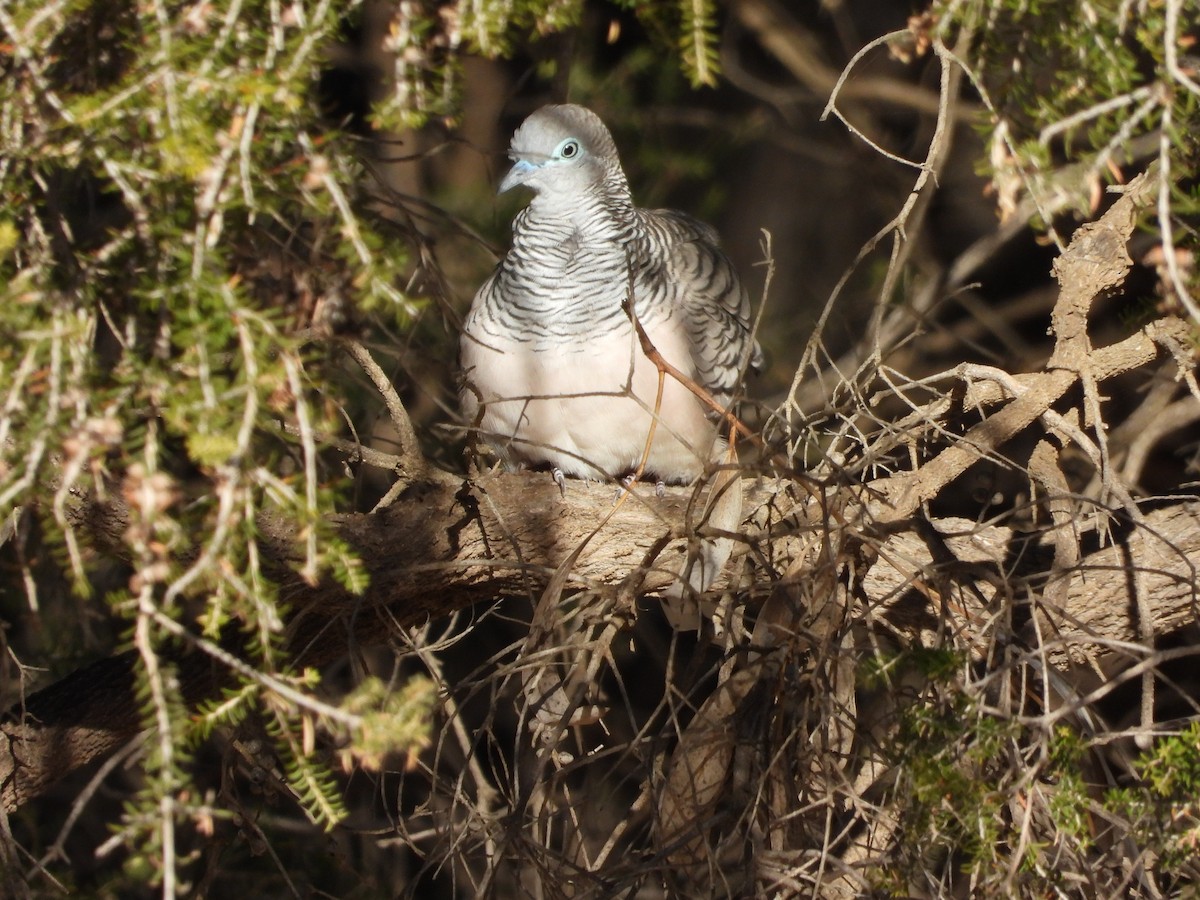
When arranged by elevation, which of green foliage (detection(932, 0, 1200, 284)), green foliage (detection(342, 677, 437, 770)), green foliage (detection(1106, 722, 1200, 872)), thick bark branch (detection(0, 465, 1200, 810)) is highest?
green foliage (detection(932, 0, 1200, 284))

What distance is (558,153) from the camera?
9.04 ft

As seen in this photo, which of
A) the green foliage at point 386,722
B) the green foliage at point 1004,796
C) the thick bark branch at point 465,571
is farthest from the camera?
the thick bark branch at point 465,571

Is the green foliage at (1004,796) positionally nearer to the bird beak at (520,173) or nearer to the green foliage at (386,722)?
the green foliage at (386,722)

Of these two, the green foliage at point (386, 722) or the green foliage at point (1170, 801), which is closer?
the green foliage at point (386, 722)

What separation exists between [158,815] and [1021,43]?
1139 mm

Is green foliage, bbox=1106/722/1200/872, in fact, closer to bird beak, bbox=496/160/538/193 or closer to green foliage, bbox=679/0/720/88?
green foliage, bbox=679/0/720/88

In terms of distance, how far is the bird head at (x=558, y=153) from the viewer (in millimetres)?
2729

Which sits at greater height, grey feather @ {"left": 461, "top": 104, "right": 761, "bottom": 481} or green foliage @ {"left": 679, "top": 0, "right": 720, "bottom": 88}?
green foliage @ {"left": 679, "top": 0, "right": 720, "bottom": 88}

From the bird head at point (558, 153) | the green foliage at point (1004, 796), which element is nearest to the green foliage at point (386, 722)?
the green foliage at point (1004, 796)

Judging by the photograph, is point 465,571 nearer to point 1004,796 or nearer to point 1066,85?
point 1004,796

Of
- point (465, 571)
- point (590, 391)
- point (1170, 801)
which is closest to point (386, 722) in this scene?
point (1170, 801)

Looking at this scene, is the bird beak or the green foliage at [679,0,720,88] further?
the bird beak

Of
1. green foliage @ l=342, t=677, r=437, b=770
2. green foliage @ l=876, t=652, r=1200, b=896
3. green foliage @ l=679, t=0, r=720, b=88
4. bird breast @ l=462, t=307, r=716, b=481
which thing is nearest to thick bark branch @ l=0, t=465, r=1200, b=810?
bird breast @ l=462, t=307, r=716, b=481

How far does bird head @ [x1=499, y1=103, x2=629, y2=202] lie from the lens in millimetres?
2729
